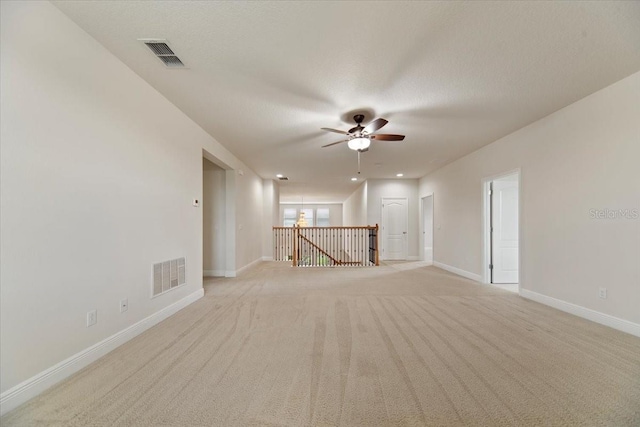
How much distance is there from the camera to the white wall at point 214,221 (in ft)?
20.1

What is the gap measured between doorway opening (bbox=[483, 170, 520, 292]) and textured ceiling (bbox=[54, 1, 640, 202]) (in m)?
1.57

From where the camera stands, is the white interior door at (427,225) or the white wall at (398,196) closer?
the white interior door at (427,225)

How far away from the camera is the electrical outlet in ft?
7.22

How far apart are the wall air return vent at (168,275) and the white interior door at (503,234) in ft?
18.5

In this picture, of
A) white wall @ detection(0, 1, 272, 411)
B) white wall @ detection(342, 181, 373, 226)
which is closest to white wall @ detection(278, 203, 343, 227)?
white wall @ detection(342, 181, 373, 226)

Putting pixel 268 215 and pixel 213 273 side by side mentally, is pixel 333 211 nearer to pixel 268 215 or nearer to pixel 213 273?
pixel 268 215

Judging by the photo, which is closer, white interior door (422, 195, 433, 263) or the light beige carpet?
the light beige carpet

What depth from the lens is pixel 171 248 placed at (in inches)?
135

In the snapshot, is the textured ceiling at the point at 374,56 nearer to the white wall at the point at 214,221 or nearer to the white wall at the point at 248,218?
the white wall at the point at 214,221

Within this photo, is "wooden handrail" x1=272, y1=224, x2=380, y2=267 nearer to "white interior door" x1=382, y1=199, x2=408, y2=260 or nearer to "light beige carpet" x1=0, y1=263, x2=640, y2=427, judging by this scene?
"white interior door" x1=382, y1=199, x2=408, y2=260

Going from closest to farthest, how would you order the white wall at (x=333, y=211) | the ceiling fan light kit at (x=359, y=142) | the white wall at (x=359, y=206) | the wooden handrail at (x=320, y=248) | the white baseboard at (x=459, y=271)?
the ceiling fan light kit at (x=359, y=142), the white baseboard at (x=459, y=271), the wooden handrail at (x=320, y=248), the white wall at (x=359, y=206), the white wall at (x=333, y=211)

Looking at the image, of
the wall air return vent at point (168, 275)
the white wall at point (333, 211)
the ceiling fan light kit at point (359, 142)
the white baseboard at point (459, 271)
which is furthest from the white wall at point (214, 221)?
the white wall at point (333, 211)

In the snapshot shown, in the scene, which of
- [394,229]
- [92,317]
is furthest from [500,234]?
[92,317]

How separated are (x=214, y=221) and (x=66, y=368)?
433 cm
